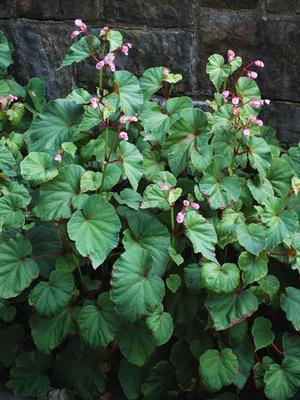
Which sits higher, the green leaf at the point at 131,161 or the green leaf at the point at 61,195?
the green leaf at the point at 131,161

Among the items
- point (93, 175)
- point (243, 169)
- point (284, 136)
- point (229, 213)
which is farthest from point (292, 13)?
point (93, 175)

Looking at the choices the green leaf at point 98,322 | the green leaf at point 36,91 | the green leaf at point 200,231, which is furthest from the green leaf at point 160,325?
the green leaf at point 36,91

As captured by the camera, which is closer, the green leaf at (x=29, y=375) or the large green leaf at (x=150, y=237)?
the large green leaf at (x=150, y=237)

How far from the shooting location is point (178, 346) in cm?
202

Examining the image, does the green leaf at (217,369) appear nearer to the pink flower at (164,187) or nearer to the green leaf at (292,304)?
the green leaf at (292,304)

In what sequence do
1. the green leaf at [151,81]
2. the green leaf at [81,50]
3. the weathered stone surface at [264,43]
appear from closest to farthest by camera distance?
the green leaf at [81,50] → the green leaf at [151,81] → the weathered stone surface at [264,43]

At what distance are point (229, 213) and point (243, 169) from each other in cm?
20

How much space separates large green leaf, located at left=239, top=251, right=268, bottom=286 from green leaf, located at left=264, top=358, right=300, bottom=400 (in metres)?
0.26

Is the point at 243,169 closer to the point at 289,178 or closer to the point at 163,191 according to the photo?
the point at 289,178

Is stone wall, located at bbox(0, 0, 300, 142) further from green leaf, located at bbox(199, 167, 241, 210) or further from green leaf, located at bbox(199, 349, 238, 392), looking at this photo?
green leaf, located at bbox(199, 349, 238, 392)

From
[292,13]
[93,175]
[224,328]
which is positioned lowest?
[224,328]

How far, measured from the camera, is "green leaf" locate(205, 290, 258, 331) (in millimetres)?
1855

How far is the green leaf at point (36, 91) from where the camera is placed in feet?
8.40

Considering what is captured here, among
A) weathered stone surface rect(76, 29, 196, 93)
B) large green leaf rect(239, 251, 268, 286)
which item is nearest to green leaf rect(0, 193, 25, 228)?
large green leaf rect(239, 251, 268, 286)
